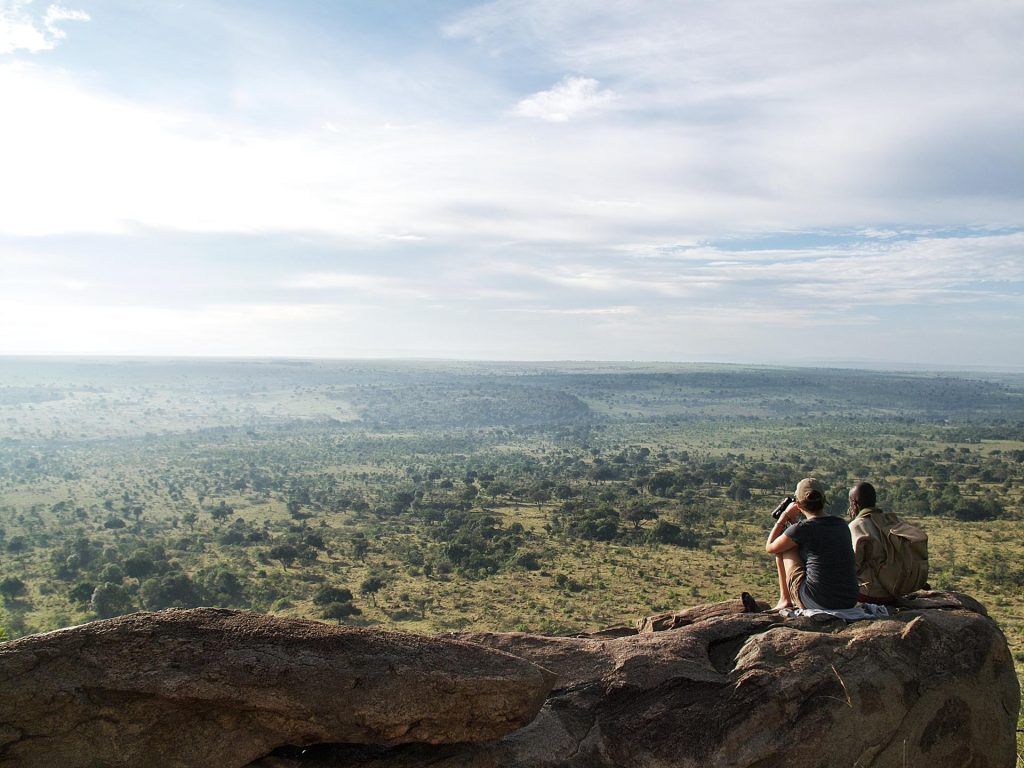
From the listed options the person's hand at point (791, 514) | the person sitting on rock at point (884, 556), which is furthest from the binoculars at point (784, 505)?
the person sitting on rock at point (884, 556)

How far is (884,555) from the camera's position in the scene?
27.6 feet

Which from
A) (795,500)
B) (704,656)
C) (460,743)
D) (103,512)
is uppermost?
(795,500)

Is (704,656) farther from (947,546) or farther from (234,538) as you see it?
(234,538)

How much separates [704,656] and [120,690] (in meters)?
5.48

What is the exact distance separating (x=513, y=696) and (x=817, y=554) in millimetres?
3664

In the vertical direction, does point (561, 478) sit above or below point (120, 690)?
below

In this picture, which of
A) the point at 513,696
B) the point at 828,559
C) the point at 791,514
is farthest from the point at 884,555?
the point at 513,696

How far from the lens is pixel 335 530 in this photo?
184 feet

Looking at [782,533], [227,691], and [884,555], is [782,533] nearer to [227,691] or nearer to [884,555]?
[884,555]

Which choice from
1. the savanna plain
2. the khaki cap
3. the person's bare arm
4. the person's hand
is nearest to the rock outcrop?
the person's bare arm

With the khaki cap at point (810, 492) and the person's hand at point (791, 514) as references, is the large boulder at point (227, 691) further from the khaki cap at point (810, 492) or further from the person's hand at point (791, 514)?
the person's hand at point (791, 514)

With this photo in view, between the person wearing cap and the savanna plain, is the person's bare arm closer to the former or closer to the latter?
the person wearing cap

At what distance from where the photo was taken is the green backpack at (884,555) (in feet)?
27.6

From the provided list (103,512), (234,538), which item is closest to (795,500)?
(234,538)
